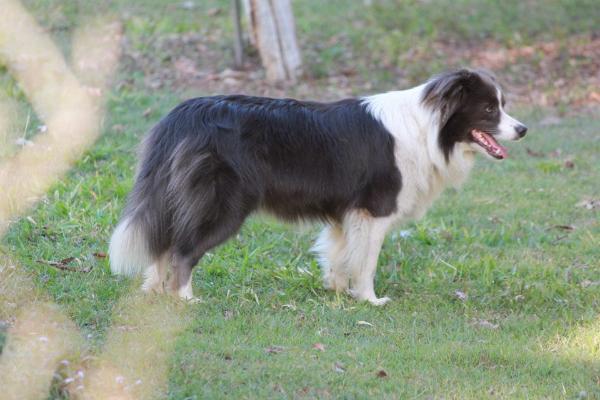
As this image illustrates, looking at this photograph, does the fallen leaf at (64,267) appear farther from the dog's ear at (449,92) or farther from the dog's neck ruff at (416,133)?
the dog's ear at (449,92)

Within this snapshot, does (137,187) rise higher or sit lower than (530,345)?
higher

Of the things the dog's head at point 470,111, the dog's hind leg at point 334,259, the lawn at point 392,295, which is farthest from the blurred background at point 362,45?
the dog's head at point 470,111

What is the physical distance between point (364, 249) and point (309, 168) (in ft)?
2.18

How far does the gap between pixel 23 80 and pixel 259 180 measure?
16.2ft

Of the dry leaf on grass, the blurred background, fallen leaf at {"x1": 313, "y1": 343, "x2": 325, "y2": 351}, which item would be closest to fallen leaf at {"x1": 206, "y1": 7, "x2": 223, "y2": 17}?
the blurred background

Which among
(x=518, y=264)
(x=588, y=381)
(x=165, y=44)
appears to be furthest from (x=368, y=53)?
(x=588, y=381)

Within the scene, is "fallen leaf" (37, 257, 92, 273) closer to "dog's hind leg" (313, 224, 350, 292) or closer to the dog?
the dog

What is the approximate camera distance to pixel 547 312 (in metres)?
5.71

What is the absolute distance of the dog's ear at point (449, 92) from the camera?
5.56 m

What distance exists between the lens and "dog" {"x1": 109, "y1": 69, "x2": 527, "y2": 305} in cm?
525

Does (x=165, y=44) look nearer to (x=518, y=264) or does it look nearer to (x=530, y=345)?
(x=518, y=264)

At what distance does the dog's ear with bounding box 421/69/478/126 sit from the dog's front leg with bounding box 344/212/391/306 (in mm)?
781

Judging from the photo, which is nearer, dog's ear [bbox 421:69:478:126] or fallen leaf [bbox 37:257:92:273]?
dog's ear [bbox 421:69:478:126]

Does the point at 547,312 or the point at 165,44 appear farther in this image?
the point at 165,44
